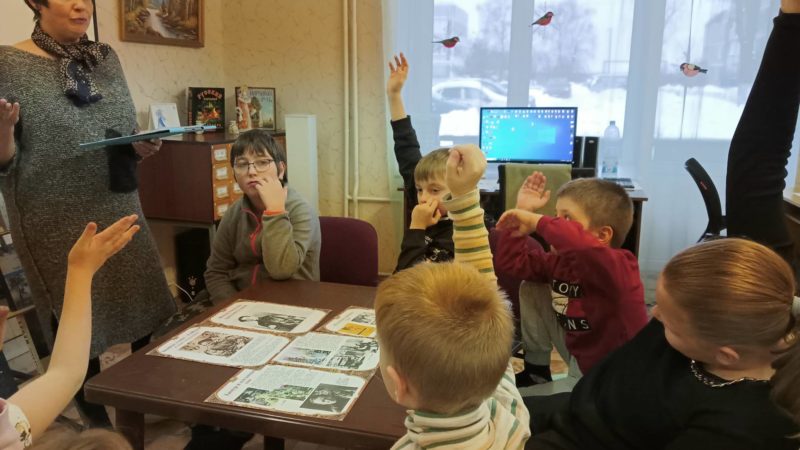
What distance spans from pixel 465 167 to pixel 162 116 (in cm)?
274

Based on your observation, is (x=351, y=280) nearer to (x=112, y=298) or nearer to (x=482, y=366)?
(x=112, y=298)

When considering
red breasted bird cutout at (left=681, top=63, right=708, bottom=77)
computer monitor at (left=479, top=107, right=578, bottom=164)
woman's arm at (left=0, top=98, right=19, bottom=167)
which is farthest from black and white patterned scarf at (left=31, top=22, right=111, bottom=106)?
red breasted bird cutout at (left=681, top=63, right=708, bottom=77)

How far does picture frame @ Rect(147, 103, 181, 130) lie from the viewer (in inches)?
131

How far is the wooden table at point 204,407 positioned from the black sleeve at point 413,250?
26.7 inches

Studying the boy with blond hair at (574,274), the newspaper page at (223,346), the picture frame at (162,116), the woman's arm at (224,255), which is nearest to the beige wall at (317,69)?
the picture frame at (162,116)

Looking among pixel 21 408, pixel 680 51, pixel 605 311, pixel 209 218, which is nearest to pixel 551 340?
pixel 605 311

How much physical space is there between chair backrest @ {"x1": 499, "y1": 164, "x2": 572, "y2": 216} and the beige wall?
39.8 inches

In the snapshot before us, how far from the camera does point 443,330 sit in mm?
799

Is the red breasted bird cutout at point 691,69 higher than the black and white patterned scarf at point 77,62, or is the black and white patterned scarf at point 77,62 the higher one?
the red breasted bird cutout at point 691,69

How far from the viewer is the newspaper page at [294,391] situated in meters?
1.06

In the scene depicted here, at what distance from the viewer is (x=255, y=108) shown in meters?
3.90

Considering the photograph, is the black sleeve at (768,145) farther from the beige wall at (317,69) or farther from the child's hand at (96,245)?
the beige wall at (317,69)

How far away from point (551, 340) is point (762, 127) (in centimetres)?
92

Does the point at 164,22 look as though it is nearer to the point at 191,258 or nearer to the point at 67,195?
the point at 191,258
